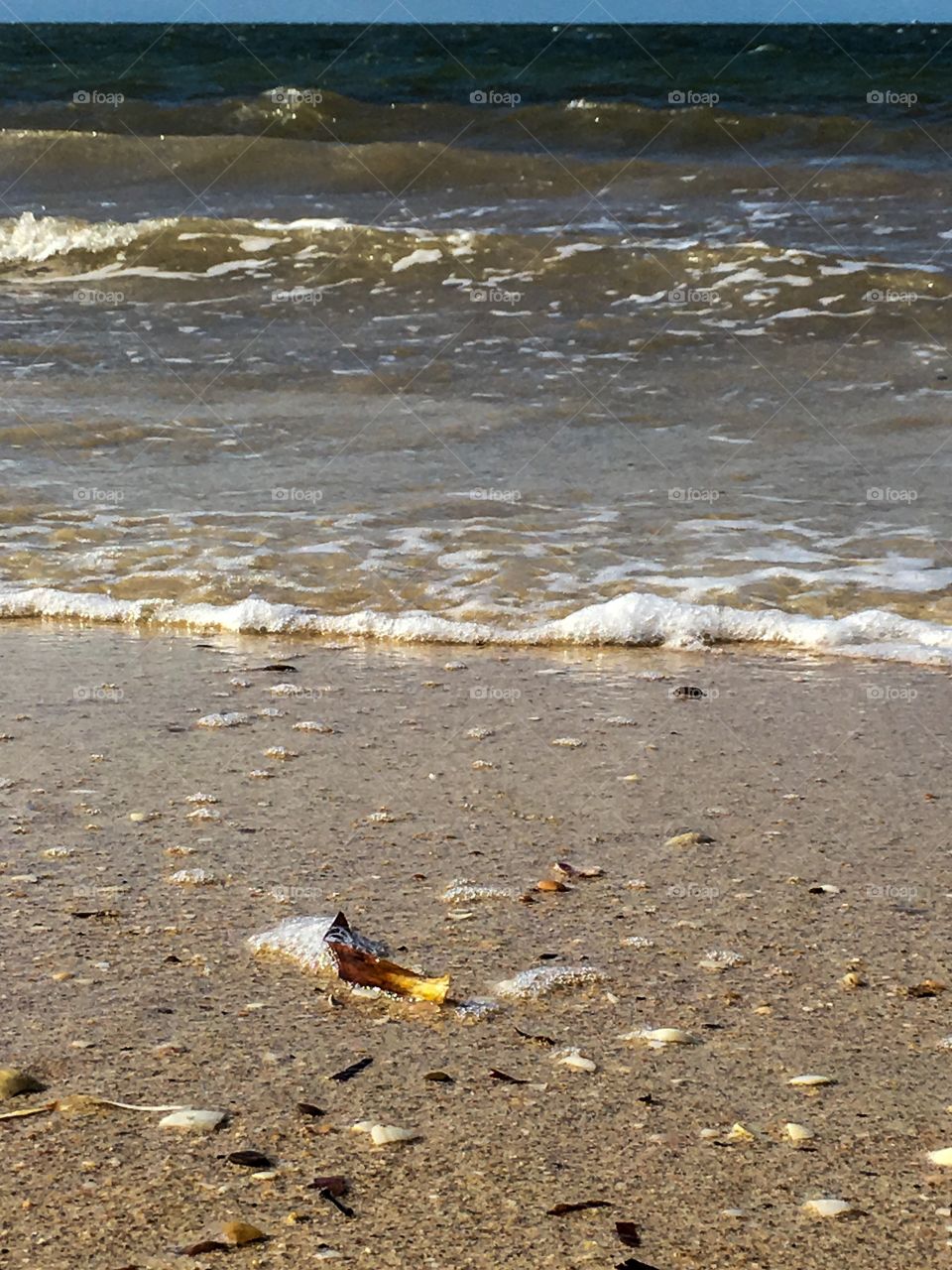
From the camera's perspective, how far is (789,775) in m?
2.98

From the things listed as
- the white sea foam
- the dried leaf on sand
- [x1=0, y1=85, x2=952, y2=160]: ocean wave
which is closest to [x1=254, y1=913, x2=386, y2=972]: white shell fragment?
the dried leaf on sand

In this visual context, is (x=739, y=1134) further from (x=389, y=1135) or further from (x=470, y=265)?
(x=470, y=265)

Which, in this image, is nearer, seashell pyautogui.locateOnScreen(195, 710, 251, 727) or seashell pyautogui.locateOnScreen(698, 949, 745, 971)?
seashell pyautogui.locateOnScreen(698, 949, 745, 971)

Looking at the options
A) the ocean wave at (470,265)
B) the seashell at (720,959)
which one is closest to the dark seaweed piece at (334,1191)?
the seashell at (720,959)

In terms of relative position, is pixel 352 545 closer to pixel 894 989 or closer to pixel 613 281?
pixel 894 989

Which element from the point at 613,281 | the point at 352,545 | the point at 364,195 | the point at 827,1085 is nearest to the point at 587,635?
the point at 352,545

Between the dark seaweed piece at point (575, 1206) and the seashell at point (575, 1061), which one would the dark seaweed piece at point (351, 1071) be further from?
the dark seaweed piece at point (575, 1206)

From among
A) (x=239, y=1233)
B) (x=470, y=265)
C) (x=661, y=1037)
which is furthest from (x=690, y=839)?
(x=470, y=265)

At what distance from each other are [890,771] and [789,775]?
0.70 ft

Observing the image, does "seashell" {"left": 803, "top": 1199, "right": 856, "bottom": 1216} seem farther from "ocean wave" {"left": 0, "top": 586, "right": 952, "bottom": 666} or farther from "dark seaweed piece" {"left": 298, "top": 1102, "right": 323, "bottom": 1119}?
"ocean wave" {"left": 0, "top": 586, "right": 952, "bottom": 666}

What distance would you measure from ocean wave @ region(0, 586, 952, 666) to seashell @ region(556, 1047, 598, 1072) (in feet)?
7.24

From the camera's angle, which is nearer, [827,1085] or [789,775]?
[827,1085]

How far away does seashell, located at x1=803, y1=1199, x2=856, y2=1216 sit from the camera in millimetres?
1519

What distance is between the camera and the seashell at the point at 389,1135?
1.65 meters
